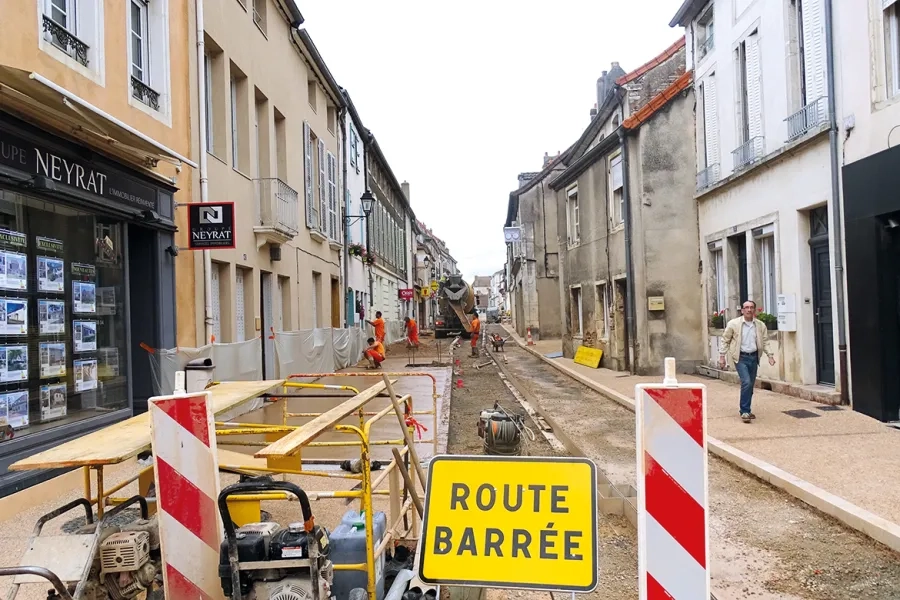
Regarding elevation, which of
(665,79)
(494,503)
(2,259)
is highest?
(665,79)

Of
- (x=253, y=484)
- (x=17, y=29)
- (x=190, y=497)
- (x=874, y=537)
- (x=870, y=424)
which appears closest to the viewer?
(x=253, y=484)

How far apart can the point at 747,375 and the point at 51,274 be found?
8.84m

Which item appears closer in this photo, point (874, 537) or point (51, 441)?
point (874, 537)

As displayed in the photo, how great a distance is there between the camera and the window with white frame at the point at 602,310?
18.9 meters

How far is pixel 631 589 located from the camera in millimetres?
4258

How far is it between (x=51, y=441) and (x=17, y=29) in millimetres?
4019

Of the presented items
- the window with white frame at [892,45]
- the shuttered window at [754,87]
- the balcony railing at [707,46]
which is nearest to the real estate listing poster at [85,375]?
the window with white frame at [892,45]

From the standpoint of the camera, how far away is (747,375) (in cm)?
909

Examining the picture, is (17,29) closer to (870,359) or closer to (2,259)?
(2,259)

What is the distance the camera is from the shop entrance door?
13.7 m

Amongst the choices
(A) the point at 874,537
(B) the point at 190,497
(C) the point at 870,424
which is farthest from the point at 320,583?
(C) the point at 870,424

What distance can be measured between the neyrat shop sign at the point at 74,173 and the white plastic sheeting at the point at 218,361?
2006 millimetres

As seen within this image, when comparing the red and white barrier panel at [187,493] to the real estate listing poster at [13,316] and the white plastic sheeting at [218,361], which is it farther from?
the white plastic sheeting at [218,361]

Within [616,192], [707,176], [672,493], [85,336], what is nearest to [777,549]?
[672,493]
